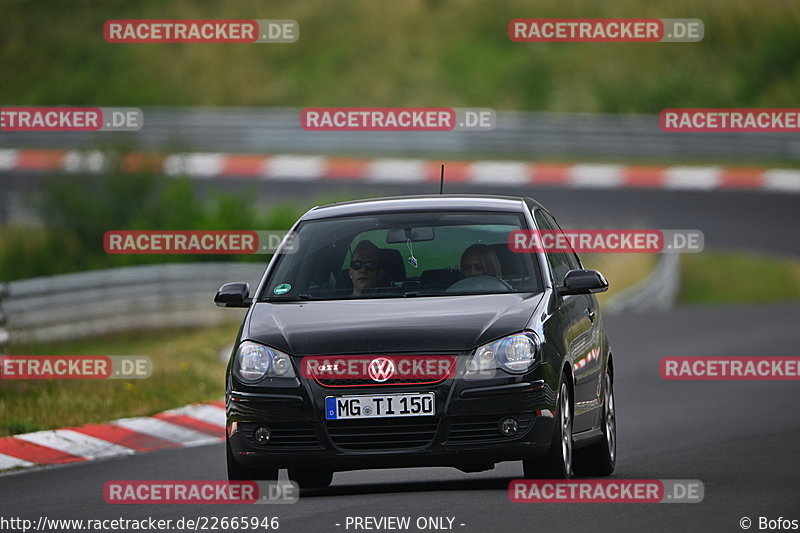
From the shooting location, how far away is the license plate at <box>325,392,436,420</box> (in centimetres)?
930

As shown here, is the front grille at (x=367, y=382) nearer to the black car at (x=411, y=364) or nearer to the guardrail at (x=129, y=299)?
the black car at (x=411, y=364)

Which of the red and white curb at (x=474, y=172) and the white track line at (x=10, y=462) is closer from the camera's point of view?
the white track line at (x=10, y=462)

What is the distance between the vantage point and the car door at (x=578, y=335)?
10.2 m

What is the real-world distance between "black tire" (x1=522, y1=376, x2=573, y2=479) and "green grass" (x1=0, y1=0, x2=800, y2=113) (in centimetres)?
3638

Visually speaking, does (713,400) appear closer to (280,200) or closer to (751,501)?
(751,501)

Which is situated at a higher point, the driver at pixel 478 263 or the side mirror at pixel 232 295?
the driver at pixel 478 263

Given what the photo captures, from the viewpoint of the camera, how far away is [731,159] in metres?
39.8

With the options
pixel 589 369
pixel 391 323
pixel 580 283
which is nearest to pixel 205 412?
pixel 589 369

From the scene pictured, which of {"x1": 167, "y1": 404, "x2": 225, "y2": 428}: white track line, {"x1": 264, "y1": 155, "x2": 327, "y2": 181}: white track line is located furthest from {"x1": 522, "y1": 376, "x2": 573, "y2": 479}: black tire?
{"x1": 264, "y1": 155, "x2": 327, "y2": 181}: white track line

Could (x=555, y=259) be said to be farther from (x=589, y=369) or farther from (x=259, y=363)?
(x=259, y=363)

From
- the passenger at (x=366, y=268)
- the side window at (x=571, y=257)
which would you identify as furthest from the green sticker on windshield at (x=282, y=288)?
the side window at (x=571, y=257)

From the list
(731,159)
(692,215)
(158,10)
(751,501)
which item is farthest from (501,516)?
(158,10)

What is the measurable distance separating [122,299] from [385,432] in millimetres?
15730

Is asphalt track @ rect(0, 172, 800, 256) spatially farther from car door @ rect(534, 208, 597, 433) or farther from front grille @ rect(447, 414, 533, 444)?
front grille @ rect(447, 414, 533, 444)
